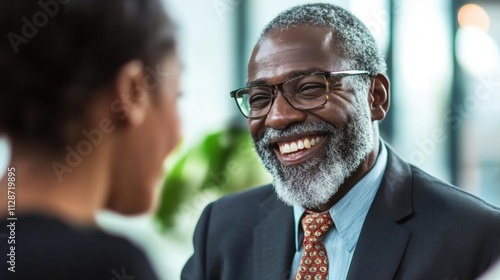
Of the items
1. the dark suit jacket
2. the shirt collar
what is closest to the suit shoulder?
the dark suit jacket

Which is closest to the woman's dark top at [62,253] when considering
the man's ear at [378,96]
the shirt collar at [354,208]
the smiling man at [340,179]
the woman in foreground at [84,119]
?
the woman in foreground at [84,119]

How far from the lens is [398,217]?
4.83ft

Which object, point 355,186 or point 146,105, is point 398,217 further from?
point 146,105

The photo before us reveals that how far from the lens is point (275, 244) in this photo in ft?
5.27

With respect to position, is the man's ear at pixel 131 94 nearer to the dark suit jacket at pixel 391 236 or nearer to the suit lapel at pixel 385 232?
the dark suit jacket at pixel 391 236

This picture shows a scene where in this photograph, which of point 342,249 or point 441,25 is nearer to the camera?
point 342,249

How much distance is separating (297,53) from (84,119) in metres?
1.26

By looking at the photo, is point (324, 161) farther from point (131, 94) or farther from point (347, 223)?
point (131, 94)

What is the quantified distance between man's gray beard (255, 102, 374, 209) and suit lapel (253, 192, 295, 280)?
4.7 inches

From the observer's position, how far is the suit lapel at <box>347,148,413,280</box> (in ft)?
4.62

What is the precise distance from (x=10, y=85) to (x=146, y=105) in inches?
21.8

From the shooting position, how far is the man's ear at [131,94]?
2.46 metres

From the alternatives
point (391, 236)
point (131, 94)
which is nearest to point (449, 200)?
point (391, 236)

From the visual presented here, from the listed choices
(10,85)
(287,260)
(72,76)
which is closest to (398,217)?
(287,260)
